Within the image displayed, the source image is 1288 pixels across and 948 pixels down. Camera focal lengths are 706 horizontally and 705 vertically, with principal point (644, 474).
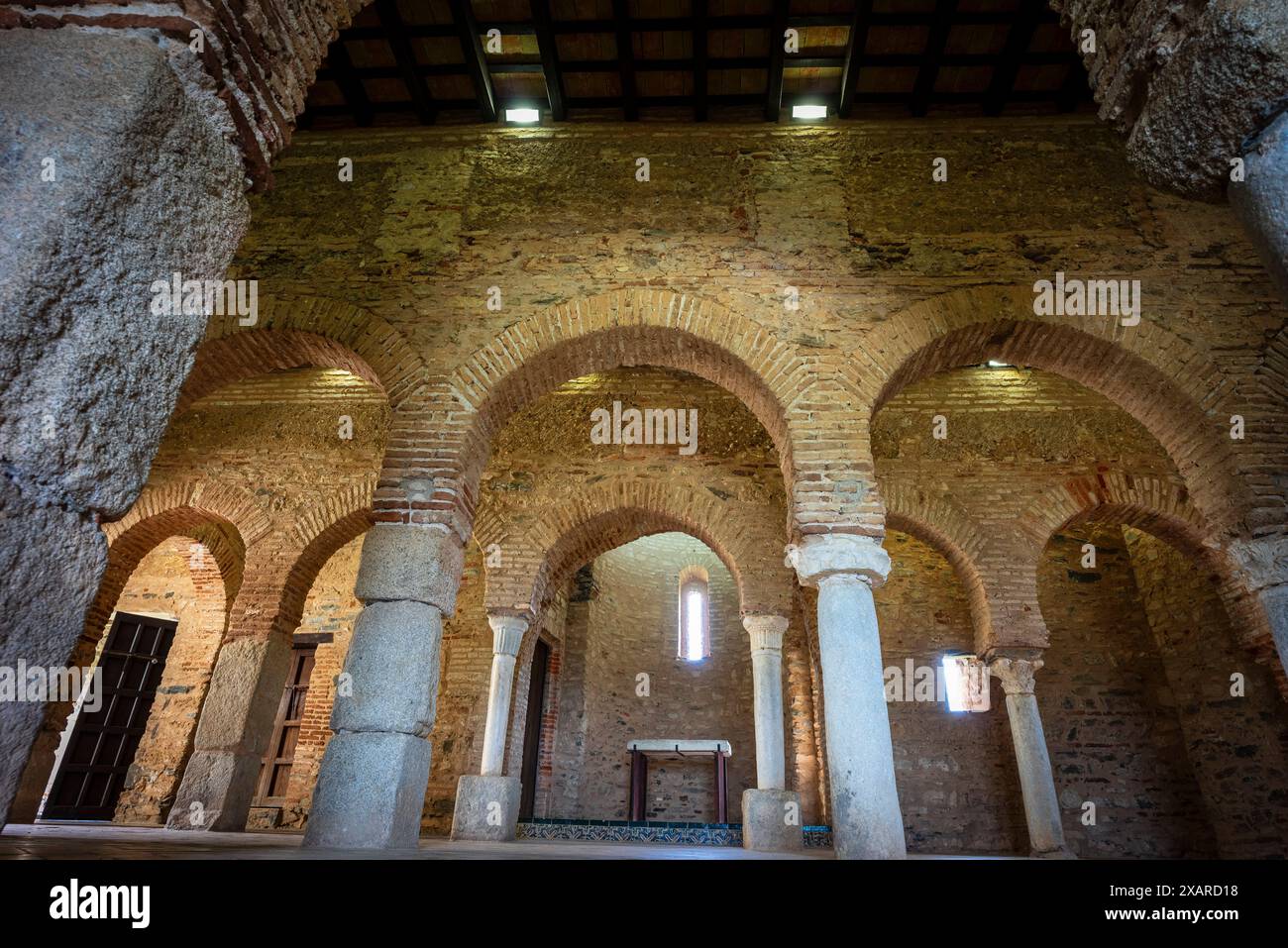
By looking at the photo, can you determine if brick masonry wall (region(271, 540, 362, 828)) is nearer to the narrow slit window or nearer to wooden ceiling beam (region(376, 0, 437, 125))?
the narrow slit window

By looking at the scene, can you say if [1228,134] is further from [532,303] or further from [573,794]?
[573,794]

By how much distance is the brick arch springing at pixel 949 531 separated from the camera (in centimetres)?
796

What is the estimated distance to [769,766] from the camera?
23.9 feet

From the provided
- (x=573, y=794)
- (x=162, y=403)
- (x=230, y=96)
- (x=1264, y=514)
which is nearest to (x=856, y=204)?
(x=1264, y=514)

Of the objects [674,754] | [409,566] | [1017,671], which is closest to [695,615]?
[674,754]

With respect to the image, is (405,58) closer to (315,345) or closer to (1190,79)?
(315,345)

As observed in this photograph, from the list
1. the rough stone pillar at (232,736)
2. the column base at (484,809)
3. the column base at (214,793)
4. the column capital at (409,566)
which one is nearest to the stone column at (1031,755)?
the column base at (484,809)

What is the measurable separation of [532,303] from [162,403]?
166 inches

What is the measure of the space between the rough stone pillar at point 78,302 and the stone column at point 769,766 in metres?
6.23

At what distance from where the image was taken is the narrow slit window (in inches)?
510

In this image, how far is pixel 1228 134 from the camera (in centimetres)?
240

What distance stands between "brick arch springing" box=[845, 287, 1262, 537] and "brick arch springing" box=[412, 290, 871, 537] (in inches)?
25.2

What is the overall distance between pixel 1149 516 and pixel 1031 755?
3.03 m

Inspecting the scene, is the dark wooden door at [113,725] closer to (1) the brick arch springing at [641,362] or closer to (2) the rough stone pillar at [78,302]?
(1) the brick arch springing at [641,362]
